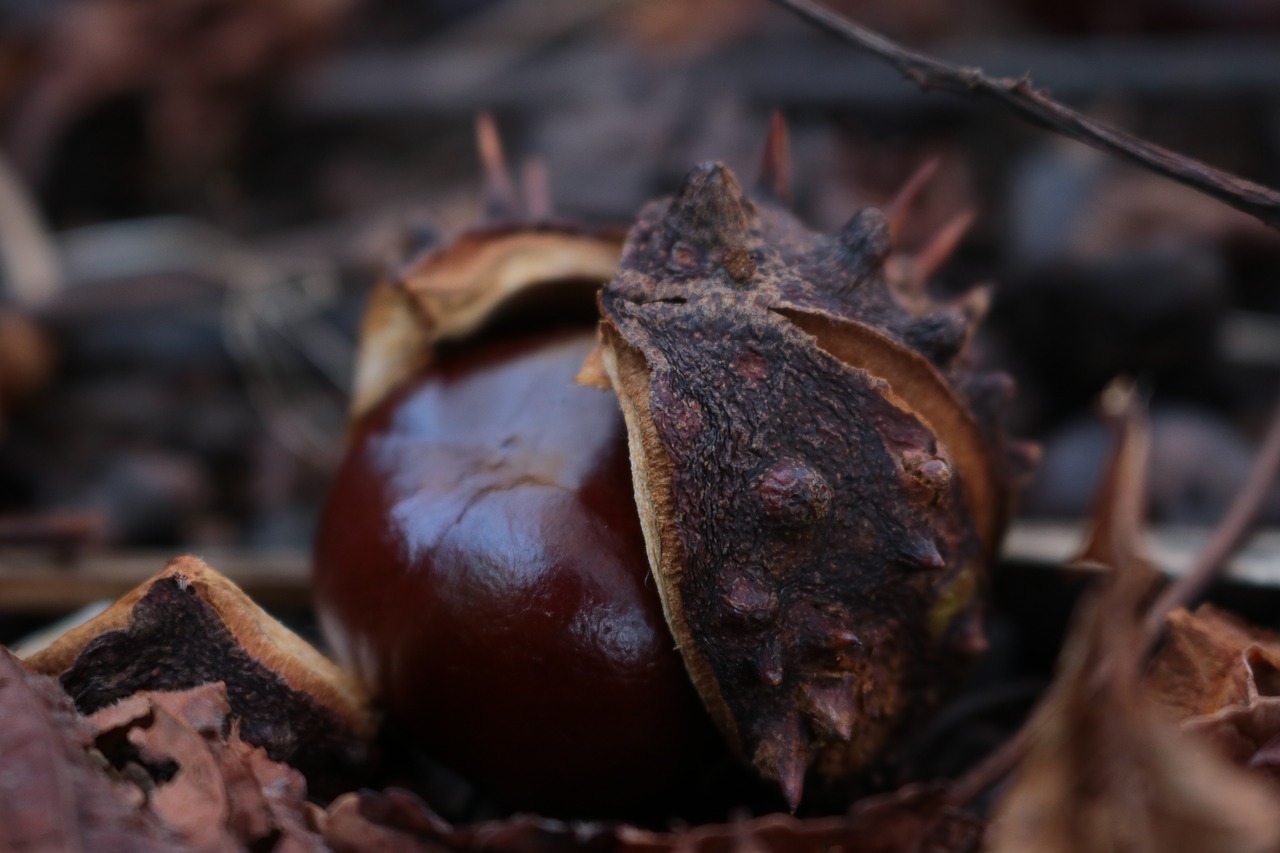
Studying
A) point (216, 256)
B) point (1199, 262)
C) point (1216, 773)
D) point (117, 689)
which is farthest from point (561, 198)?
point (1216, 773)

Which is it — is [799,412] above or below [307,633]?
above

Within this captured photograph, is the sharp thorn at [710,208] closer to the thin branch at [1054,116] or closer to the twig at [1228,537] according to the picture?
the thin branch at [1054,116]

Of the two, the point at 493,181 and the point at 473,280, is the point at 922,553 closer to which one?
the point at 473,280

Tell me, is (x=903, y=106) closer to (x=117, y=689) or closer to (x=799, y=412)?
(x=799, y=412)

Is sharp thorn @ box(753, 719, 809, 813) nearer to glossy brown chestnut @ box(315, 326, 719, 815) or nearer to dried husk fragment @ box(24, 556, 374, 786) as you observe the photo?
glossy brown chestnut @ box(315, 326, 719, 815)

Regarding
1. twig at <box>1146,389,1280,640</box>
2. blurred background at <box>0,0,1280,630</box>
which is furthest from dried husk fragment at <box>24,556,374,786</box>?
twig at <box>1146,389,1280,640</box>

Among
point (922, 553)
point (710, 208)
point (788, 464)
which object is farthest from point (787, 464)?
point (710, 208)
